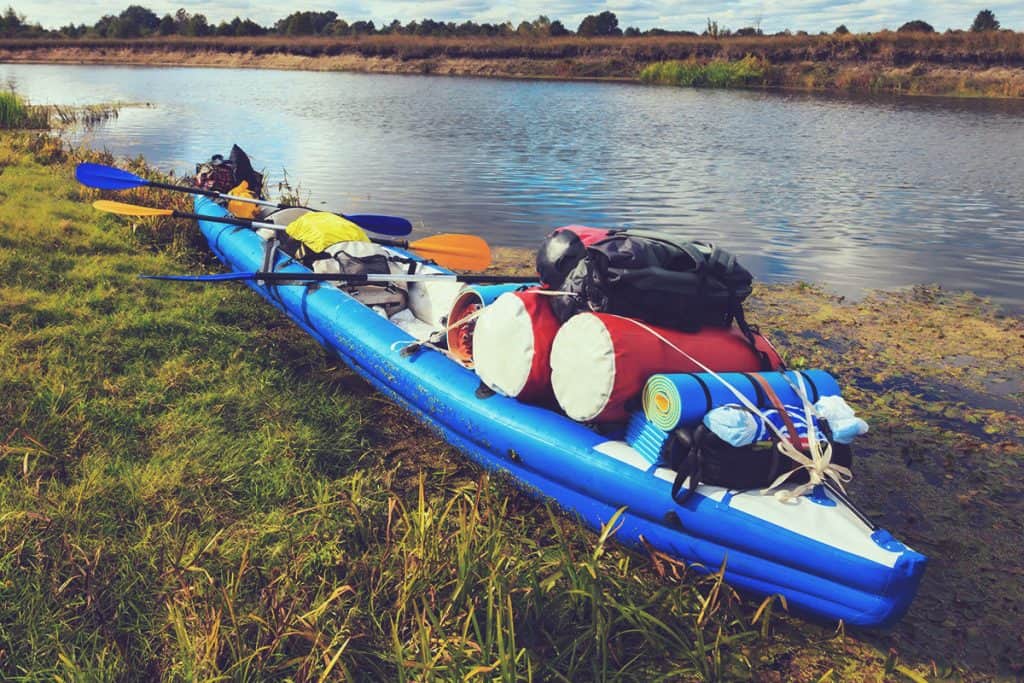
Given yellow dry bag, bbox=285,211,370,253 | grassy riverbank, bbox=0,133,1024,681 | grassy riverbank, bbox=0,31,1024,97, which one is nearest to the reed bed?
grassy riverbank, bbox=0,31,1024,97

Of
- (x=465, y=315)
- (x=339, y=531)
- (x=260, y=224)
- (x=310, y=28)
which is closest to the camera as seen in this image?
(x=339, y=531)

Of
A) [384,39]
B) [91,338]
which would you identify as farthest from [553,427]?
[384,39]

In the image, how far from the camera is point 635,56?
3419cm

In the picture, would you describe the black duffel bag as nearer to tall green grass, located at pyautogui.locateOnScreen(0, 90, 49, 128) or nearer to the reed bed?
tall green grass, located at pyautogui.locateOnScreen(0, 90, 49, 128)

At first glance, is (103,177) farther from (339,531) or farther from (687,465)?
(687,465)

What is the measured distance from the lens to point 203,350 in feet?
13.8

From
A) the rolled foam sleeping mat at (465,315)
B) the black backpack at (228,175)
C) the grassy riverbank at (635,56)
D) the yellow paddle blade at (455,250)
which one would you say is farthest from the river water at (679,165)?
the grassy riverbank at (635,56)

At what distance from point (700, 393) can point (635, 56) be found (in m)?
35.0

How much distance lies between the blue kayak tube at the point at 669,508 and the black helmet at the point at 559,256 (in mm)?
574

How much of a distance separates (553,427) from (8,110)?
43.6 feet

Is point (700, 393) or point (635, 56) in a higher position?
point (635, 56)

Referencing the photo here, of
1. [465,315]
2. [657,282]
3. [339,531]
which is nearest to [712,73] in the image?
[465,315]

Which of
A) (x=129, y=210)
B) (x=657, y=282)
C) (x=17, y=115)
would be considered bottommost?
(x=129, y=210)

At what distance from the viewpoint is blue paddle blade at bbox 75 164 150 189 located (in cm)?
619
